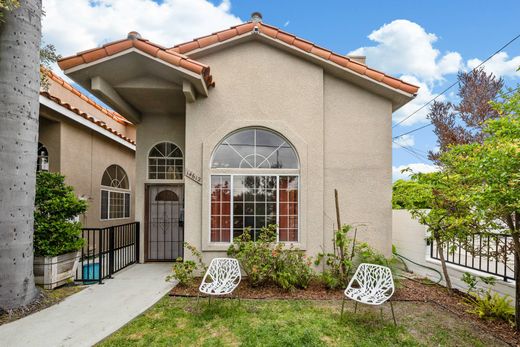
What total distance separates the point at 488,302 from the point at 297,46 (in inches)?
290

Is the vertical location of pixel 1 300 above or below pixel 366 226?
below

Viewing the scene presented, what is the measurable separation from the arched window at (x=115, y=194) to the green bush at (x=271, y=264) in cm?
731

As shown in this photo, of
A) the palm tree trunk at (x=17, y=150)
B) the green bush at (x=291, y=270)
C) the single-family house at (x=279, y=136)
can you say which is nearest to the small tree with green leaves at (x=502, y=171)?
the single-family house at (x=279, y=136)

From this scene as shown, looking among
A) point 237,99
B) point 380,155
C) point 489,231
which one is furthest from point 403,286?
point 237,99

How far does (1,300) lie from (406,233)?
10625 millimetres

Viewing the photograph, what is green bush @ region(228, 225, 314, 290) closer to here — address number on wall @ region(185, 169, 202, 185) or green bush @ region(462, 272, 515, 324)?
address number on wall @ region(185, 169, 202, 185)

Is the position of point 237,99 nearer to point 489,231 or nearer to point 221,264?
point 221,264

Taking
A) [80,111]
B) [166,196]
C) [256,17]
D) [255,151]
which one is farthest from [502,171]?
[80,111]

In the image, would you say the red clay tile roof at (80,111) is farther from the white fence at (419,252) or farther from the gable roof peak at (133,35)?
the white fence at (419,252)

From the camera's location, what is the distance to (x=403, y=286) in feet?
23.4

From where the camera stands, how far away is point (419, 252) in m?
8.43

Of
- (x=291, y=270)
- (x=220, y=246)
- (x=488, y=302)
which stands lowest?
(x=488, y=302)

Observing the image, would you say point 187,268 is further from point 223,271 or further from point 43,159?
point 43,159

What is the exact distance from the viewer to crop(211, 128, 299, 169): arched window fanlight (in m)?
7.70
